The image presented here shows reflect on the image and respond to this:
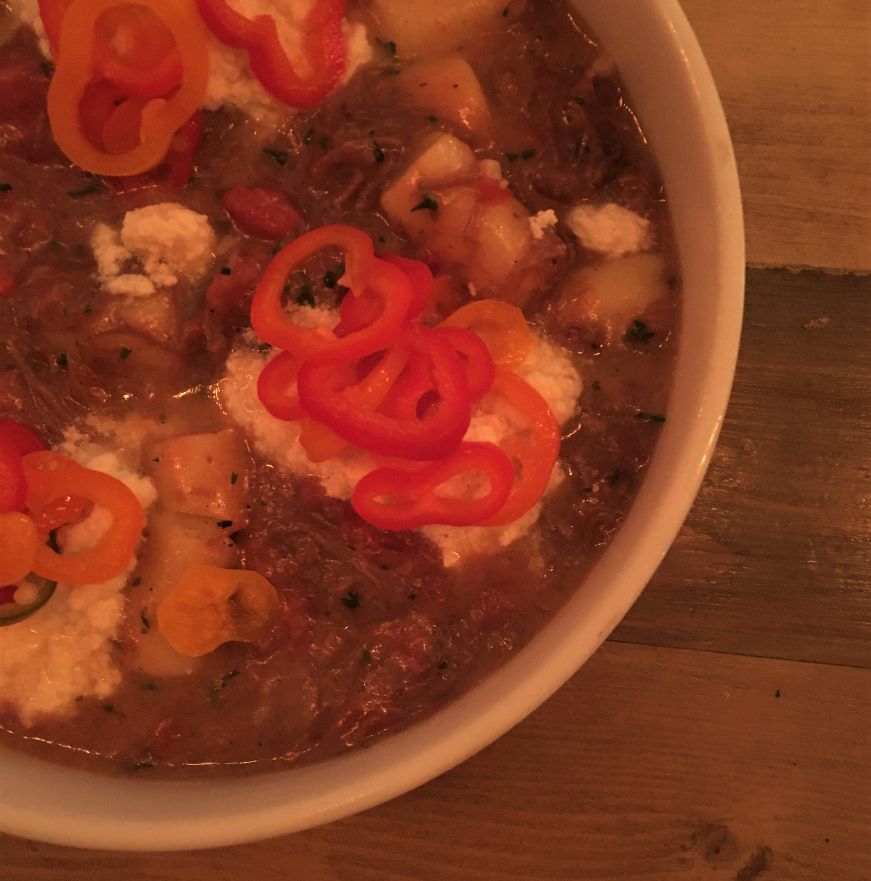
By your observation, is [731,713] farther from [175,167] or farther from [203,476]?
[175,167]

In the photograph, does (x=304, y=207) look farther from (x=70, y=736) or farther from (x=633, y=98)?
(x=70, y=736)

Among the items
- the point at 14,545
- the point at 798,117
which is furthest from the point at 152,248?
the point at 798,117

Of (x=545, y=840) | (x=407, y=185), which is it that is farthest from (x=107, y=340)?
(x=545, y=840)

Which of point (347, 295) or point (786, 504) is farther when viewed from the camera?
point (786, 504)

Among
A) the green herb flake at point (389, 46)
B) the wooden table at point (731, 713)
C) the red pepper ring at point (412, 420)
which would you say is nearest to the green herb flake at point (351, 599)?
the red pepper ring at point (412, 420)

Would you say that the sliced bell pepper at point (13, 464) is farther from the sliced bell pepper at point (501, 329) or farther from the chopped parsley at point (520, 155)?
the chopped parsley at point (520, 155)

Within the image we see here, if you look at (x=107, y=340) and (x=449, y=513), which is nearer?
(x=449, y=513)

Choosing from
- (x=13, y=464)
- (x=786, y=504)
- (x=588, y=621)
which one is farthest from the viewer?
(x=786, y=504)

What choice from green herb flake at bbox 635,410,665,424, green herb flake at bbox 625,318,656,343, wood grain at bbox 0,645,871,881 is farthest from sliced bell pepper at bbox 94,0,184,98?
wood grain at bbox 0,645,871,881
